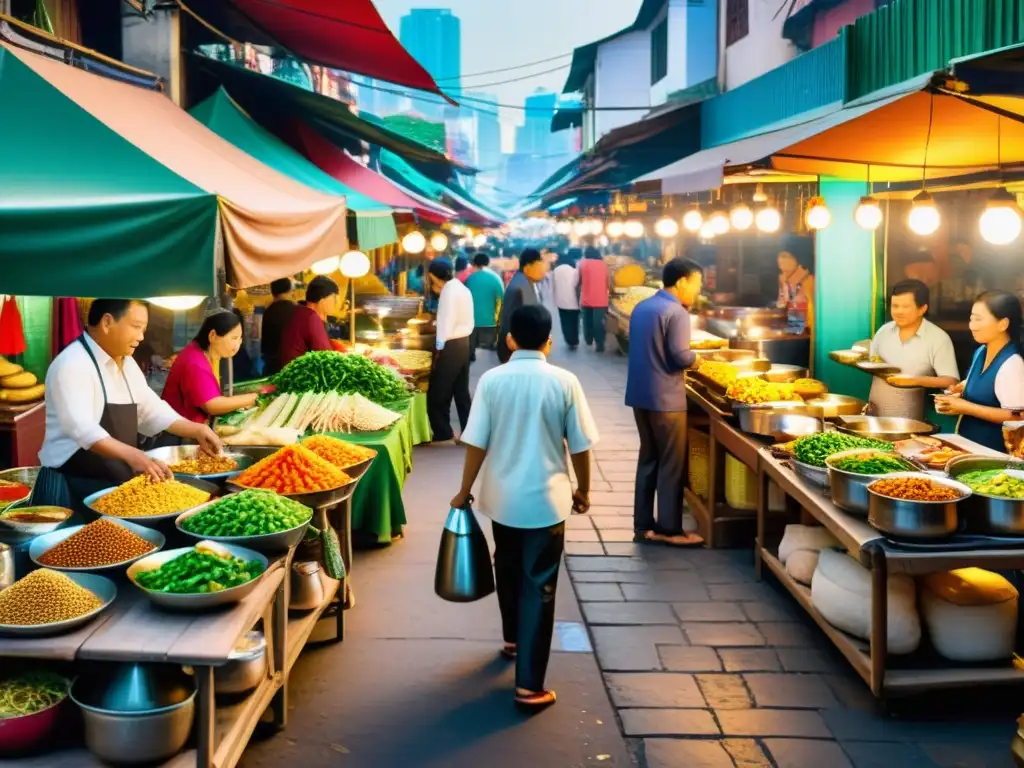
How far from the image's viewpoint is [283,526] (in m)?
4.64

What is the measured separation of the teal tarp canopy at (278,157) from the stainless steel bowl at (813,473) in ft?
17.2

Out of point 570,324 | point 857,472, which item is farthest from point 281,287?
point 570,324

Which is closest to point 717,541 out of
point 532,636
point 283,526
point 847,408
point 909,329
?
point 847,408

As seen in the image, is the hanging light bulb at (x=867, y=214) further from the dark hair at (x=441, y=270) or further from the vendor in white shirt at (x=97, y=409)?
the vendor in white shirt at (x=97, y=409)

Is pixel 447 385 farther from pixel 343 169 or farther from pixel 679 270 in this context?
pixel 679 270

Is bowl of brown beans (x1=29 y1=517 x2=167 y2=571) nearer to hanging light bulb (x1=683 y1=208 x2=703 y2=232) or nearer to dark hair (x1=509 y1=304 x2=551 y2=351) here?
dark hair (x1=509 y1=304 x2=551 y2=351)

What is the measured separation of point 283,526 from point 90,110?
252 cm

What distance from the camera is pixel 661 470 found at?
780 cm

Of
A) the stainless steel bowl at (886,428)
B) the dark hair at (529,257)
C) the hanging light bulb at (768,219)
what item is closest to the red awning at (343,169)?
the dark hair at (529,257)

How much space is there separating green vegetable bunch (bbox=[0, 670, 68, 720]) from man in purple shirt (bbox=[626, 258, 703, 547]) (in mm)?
4633

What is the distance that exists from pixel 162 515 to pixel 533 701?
204cm

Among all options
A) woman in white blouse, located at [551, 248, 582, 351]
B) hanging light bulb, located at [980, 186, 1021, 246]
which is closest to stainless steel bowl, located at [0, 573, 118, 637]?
hanging light bulb, located at [980, 186, 1021, 246]

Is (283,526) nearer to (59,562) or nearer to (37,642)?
(59,562)

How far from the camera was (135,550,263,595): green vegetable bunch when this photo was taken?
390 cm
